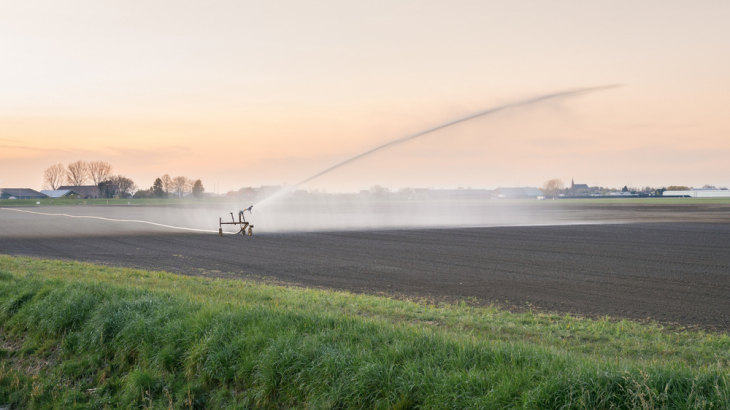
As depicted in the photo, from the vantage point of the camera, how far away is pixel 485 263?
71.4 ft

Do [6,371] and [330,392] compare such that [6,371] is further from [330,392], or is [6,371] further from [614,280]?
[614,280]

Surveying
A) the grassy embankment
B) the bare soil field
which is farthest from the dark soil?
the grassy embankment

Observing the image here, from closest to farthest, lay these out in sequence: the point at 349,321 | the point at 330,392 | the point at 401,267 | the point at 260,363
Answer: the point at 330,392
the point at 260,363
the point at 349,321
the point at 401,267

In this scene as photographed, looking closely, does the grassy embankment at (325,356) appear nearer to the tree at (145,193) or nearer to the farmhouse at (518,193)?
the tree at (145,193)

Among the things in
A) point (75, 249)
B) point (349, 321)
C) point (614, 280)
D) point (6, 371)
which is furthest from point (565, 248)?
point (75, 249)

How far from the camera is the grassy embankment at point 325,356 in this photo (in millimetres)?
5469

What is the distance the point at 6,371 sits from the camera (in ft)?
28.9

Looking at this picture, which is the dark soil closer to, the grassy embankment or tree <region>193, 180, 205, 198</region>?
the grassy embankment

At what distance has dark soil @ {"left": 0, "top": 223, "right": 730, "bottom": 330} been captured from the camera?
13953 millimetres

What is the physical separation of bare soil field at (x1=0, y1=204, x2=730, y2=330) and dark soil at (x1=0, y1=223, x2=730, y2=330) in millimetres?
51

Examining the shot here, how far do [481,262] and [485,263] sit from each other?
1.13 ft

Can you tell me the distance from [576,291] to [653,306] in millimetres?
2448

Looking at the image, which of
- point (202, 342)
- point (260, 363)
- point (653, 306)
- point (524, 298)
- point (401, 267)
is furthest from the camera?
point (401, 267)

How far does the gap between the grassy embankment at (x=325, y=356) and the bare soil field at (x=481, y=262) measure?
312 centimetres
